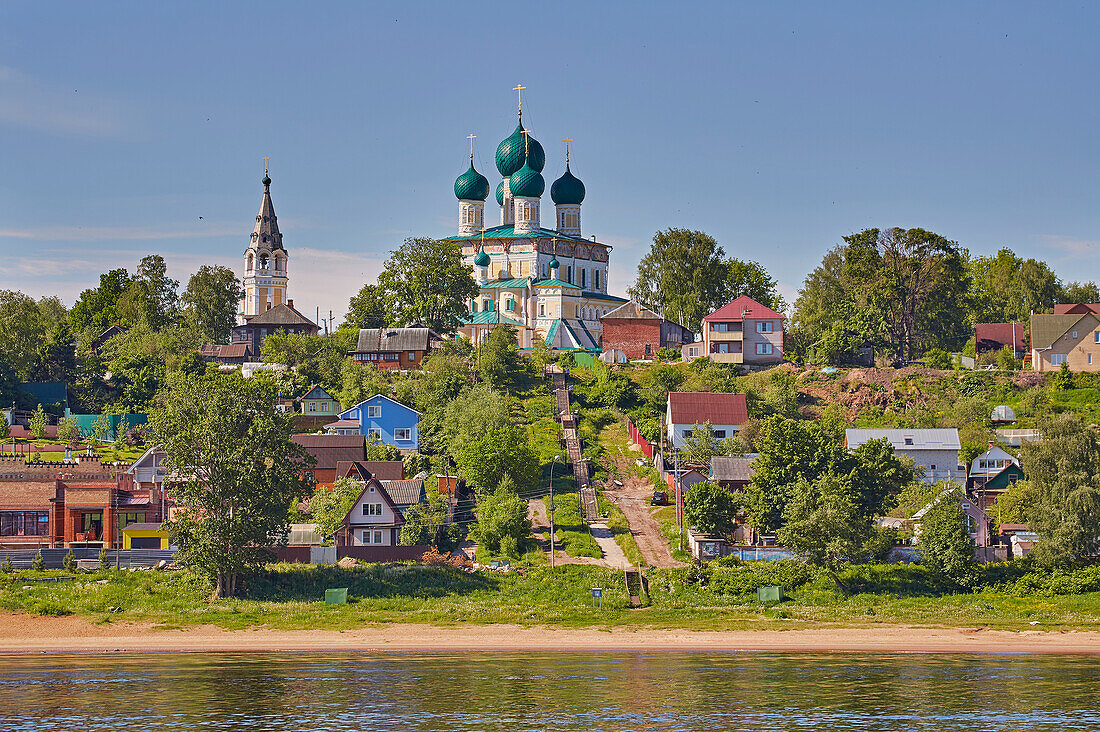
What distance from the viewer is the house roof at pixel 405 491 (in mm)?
52844

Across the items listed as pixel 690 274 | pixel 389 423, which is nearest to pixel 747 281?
pixel 690 274

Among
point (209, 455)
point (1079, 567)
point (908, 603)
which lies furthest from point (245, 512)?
point (1079, 567)

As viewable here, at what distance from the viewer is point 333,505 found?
51.4 metres

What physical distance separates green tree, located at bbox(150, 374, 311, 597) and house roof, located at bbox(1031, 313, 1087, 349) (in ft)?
156

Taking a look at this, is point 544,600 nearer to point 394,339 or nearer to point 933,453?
point 933,453

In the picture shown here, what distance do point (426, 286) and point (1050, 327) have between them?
1480 inches

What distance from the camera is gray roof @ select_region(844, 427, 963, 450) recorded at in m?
61.7

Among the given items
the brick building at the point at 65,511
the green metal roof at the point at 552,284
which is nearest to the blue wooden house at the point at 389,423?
the brick building at the point at 65,511

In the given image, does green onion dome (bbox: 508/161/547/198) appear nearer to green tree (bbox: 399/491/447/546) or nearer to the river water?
green tree (bbox: 399/491/447/546)

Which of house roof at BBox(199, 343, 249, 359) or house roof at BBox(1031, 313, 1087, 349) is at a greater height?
house roof at BBox(199, 343, 249, 359)

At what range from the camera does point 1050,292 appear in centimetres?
9519

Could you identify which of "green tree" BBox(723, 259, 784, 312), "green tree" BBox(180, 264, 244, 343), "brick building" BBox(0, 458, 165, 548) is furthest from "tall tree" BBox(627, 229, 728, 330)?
"brick building" BBox(0, 458, 165, 548)

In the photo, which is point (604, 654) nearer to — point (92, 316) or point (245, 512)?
point (245, 512)

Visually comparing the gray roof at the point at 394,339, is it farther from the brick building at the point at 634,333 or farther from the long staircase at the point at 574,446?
the brick building at the point at 634,333
